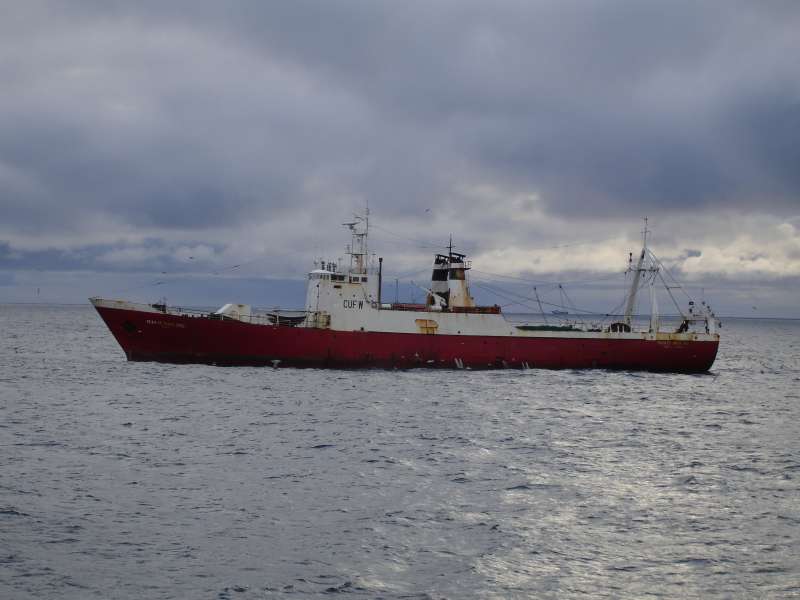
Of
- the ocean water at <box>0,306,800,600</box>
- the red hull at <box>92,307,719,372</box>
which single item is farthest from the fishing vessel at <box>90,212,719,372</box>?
the ocean water at <box>0,306,800,600</box>

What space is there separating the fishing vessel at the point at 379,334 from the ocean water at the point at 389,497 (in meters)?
8.14

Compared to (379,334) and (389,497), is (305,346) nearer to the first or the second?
(379,334)

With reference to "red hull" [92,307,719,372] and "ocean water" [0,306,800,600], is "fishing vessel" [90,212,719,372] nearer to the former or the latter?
"red hull" [92,307,719,372]

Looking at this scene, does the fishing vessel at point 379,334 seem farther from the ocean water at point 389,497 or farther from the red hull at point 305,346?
the ocean water at point 389,497

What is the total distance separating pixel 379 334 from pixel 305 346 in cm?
510

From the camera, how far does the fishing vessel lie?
4841 centimetres

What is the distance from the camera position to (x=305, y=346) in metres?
48.7

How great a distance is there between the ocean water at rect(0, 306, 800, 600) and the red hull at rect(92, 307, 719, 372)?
7.75 meters

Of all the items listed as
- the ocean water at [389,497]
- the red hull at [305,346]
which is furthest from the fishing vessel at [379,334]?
the ocean water at [389,497]

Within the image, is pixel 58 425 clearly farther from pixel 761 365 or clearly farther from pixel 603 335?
pixel 761 365

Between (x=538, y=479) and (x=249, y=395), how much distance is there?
21211 millimetres

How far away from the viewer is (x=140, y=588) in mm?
13547

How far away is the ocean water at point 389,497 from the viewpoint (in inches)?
567

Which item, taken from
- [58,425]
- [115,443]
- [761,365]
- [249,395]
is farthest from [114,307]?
[761,365]
